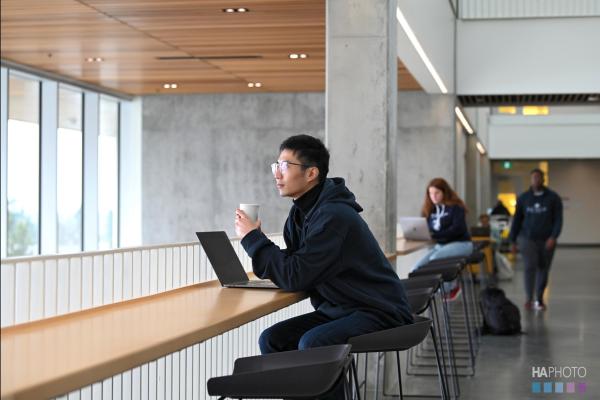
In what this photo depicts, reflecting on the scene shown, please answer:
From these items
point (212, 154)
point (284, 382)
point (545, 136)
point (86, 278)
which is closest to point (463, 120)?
point (212, 154)

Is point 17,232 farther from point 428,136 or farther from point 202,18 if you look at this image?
point 428,136

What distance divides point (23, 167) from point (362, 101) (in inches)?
276

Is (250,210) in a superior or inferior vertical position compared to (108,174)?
inferior

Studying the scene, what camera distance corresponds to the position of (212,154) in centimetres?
1438

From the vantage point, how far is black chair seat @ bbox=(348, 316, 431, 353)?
3357 millimetres

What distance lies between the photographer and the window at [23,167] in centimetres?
1169

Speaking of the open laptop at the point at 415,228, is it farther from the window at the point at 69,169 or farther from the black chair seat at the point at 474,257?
the window at the point at 69,169

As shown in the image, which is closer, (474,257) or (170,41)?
(474,257)

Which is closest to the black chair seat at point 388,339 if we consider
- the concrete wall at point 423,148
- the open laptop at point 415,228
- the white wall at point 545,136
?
the open laptop at point 415,228

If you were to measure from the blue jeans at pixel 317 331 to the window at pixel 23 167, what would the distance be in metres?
8.70

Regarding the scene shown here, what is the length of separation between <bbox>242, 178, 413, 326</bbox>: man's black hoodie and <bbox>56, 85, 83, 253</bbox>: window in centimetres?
964

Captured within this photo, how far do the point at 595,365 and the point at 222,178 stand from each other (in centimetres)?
828

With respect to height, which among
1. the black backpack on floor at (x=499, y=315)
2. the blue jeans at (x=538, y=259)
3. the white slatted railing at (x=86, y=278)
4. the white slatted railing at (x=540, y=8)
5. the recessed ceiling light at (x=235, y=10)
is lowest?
the black backpack on floor at (x=499, y=315)

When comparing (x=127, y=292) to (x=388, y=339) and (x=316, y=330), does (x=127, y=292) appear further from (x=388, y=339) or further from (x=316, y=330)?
(x=388, y=339)
